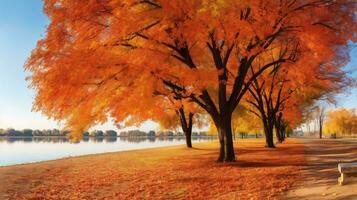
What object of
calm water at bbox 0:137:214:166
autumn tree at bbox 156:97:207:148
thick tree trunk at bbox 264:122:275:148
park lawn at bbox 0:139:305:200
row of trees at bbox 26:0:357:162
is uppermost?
row of trees at bbox 26:0:357:162

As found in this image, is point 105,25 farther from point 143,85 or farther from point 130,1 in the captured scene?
point 143,85

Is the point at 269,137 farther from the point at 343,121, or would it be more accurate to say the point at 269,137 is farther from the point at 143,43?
the point at 343,121

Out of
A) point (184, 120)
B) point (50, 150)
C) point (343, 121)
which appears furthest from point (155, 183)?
point (343, 121)

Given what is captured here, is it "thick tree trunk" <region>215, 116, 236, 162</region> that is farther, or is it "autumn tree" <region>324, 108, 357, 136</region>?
"autumn tree" <region>324, 108, 357, 136</region>

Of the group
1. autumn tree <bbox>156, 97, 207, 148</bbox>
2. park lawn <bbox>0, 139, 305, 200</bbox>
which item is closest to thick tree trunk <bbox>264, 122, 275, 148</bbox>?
autumn tree <bbox>156, 97, 207, 148</bbox>

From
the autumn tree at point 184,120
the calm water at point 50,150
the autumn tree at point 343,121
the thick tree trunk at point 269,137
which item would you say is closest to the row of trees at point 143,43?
the thick tree trunk at point 269,137

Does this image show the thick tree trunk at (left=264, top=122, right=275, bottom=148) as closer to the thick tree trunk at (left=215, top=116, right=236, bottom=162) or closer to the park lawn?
the thick tree trunk at (left=215, top=116, right=236, bottom=162)

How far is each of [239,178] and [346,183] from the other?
13.9ft

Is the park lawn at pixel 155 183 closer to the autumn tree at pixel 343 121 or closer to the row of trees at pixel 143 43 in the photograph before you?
the row of trees at pixel 143 43

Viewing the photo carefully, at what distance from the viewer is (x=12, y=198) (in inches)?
454

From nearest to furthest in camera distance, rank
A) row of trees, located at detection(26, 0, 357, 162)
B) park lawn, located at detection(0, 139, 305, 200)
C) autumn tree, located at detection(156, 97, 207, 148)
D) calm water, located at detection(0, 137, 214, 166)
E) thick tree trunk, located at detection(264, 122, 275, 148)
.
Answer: park lawn, located at detection(0, 139, 305, 200) → row of trees, located at detection(26, 0, 357, 162) → thick tree trunk, located at detection(264, 122, 275, 148) → autumn tree, located at detection(156, 97, 207, 148) → calm water, located at detection(0, 137, 214, 166)

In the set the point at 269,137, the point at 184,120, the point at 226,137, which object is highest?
the point at 184,120

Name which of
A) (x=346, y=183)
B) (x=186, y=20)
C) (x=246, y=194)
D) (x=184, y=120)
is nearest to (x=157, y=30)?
(x=186, y=20)

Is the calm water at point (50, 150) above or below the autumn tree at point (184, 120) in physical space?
below
